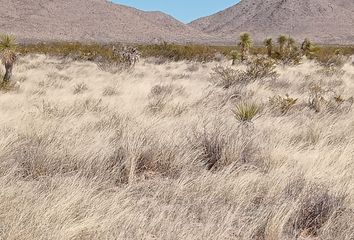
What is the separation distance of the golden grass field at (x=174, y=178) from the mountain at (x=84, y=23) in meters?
84.0

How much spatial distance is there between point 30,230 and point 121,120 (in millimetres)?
4551

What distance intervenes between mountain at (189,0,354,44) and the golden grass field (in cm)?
11012

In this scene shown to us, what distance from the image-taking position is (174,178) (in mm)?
4715

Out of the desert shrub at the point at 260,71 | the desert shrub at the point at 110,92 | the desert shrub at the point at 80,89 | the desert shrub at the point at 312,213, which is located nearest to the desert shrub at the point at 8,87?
the desert shrub at the point at 80,89

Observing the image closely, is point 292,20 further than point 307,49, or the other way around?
point 292,20

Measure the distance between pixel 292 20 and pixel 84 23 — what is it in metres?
61.2

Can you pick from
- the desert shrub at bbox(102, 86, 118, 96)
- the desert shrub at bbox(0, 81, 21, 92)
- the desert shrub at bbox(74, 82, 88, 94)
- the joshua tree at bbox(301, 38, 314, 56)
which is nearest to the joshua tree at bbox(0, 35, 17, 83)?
the desert shrub at bbox(0, 81, 21, 92)

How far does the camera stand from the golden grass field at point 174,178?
3.20 metres

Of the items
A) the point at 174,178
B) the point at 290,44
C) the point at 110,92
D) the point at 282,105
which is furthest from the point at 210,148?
the point at 290,44

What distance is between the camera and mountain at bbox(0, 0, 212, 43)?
92.8m

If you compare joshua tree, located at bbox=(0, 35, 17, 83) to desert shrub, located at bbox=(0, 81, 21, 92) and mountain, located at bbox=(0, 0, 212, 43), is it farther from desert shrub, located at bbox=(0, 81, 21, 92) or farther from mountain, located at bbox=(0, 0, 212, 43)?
mountain, located at bbox=(0, 0, 212, 43)

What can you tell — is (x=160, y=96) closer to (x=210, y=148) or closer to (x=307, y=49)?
(x=210, y=148)

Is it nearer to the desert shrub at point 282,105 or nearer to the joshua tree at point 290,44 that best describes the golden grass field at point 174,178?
the desert shrub at point 282,105

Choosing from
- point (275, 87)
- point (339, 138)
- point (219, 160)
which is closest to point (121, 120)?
point (219, 160)
